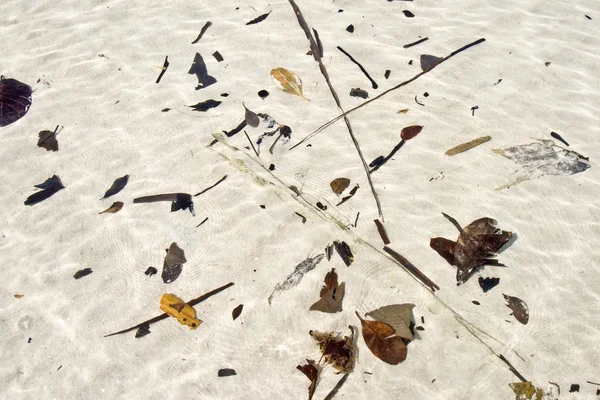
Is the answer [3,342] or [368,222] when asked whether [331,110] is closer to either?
[368,222]

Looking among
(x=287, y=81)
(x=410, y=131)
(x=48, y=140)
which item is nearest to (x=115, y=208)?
(x=48, y=140)

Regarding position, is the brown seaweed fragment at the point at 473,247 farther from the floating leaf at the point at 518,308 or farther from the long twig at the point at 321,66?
the long twig at the point at 321,66

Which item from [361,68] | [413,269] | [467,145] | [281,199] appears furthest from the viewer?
[361,68]

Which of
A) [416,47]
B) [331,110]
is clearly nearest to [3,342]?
[331,110]

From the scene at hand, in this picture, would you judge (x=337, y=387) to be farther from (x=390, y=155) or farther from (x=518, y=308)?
(x=390, y=155)

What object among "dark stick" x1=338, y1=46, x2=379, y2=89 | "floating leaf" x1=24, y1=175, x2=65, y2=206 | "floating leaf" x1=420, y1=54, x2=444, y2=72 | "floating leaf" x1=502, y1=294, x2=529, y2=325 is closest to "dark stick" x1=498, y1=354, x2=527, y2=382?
"floating leaf" x1=502, y1=294, x2=529, y2=325

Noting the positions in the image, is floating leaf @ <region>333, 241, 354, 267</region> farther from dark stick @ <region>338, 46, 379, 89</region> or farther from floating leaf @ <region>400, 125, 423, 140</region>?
dark stick @ <region>338, 46, 379, 89</region>

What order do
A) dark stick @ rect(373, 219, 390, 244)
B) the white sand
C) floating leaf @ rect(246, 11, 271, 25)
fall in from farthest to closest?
floating leaf @ rect(246, 11, 271, 25)
dark stick @ rect(373, 219, 390, 244)
the white sand
